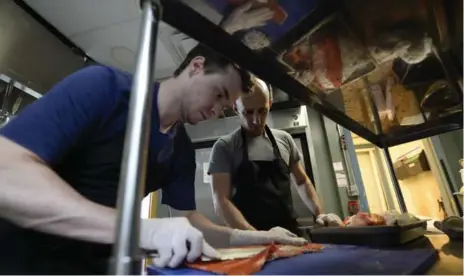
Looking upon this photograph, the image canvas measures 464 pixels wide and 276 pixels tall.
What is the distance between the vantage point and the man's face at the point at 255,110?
1.30 meters

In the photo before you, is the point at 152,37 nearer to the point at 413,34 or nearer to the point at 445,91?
the point at 413,34

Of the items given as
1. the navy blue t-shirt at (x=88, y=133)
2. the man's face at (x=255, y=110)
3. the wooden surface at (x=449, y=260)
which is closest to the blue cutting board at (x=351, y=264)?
the wooden surface at (x=449, y=260)

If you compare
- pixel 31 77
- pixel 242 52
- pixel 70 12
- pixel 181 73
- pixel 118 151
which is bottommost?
pixel 118 151

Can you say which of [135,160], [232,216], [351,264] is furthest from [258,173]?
[135,160]

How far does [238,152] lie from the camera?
1399 mm

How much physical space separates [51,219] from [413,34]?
2.47 feet

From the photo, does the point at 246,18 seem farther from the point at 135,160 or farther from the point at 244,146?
the point at 244,146

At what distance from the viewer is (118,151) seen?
645 millimetres

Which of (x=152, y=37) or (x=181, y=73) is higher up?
(x=181, y=73)

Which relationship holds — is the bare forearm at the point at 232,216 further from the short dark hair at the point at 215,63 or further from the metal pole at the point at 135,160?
the metal pole at the point at 135,160

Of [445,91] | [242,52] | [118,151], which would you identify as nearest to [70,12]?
[118,151]

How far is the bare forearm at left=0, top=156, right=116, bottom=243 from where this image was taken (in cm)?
42

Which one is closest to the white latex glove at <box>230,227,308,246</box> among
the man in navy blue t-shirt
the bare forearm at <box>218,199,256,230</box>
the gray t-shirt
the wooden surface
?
the man in navy blue t-shirt

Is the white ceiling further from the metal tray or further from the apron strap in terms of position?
the metal tray
